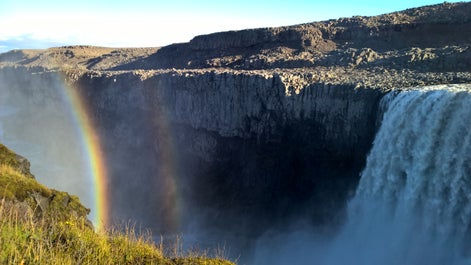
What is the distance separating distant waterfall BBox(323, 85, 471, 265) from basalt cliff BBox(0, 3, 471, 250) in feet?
7.96

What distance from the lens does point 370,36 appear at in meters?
34.8

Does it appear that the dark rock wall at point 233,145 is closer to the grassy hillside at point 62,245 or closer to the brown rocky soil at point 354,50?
the brown rocky soil at point 354,50

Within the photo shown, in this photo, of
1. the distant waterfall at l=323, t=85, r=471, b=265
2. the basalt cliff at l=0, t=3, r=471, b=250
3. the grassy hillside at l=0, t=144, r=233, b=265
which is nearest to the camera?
the grassy hillside at l=0, t=144, r=233, b=265

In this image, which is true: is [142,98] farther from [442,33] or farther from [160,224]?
[442,33]

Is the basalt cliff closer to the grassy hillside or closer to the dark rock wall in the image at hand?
the dark rock wall

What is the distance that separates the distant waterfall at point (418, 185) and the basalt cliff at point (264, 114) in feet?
7.96

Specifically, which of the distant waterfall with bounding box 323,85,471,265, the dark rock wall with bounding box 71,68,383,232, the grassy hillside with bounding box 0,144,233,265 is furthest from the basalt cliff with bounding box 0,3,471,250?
the grassy hillside with bounding box 0,144,233,265

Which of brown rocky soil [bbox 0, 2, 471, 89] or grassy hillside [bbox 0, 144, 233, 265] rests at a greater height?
brown rocky soil [bbox 0, 2, 471, 89]

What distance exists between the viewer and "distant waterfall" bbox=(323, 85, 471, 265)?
1464 cm

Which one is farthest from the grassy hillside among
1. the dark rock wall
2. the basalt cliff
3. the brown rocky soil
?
the brown rocky soil

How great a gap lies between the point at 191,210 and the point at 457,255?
61.4ft

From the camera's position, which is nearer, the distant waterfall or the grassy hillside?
the grassy hillside

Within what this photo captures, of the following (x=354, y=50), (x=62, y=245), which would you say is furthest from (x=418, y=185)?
(x=354, y=50)

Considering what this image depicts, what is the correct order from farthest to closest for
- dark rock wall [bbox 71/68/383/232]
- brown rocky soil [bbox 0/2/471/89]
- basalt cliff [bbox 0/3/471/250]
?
1. brown rocky soil [bbox 0/2/471/89]
2. basalt cliff [bbox 0/3/471/250]
3. dark rock wall [bbox 71/68/383/232]
